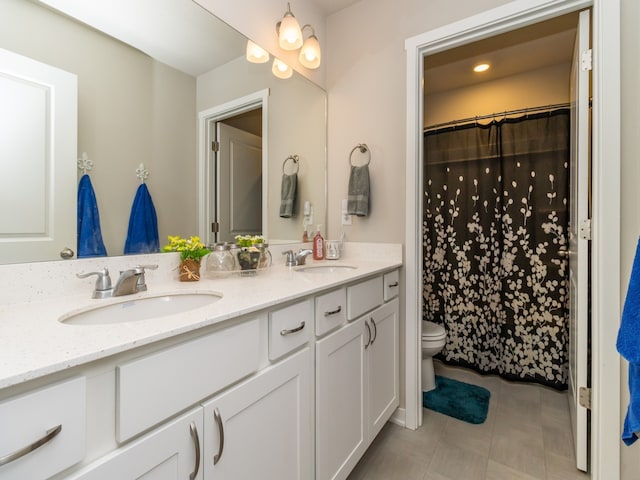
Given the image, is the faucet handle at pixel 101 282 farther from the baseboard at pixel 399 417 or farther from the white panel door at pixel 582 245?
the white panel door at pixel 582 245

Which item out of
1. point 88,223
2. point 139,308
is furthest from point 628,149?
point 88,223

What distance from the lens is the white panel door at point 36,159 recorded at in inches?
34.3

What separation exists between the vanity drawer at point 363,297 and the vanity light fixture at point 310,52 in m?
1.32

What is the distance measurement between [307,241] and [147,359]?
1443 millimetres

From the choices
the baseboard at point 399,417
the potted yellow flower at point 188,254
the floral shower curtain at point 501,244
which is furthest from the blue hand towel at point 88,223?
the floral shower curtain at point 501,244

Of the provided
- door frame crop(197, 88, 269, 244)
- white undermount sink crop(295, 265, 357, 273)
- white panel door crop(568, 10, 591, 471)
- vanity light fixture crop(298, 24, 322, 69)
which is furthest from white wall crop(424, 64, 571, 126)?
door frame crop(197, 88, 269, 244)

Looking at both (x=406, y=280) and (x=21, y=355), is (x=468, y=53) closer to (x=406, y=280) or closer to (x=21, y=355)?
(x=406, y=280)

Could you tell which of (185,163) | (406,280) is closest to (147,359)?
(185,163)

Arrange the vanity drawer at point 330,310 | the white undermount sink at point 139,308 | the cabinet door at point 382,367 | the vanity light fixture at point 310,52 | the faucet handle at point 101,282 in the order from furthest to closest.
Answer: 1. the vanity light fixture at point 310,52
2. the cabinet door at point 382,367
3. the vanity drawer at point 330,310
4. the faucet handle at point 101,282
5. the white undermount sink at point 139,308

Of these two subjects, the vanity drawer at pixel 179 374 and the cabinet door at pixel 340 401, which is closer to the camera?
the vanity drawer at pixel 179 374

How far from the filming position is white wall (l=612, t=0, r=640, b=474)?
116 centimetres

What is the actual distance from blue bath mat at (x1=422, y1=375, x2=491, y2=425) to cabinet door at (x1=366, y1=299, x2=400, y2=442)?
37cm

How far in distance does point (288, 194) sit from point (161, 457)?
1483mm

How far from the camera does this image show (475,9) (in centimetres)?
157
